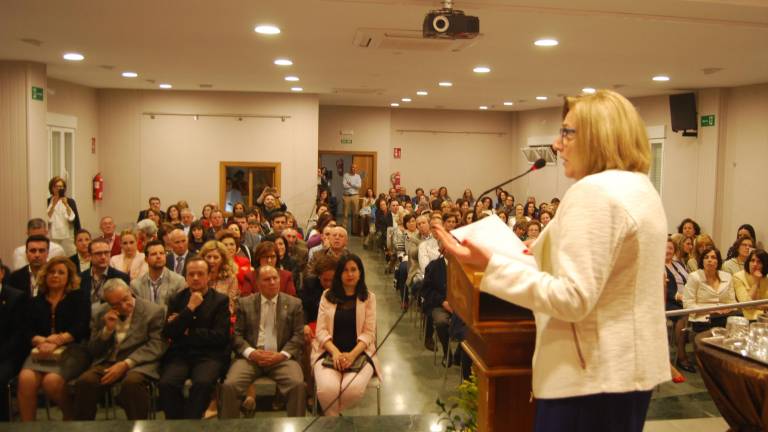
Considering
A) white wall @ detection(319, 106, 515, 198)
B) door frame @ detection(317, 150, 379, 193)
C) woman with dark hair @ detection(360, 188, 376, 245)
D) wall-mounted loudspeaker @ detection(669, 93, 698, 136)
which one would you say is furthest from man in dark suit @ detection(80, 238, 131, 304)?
white wall @ detection(319, 106, 515, 198)

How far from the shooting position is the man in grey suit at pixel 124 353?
4000 mm

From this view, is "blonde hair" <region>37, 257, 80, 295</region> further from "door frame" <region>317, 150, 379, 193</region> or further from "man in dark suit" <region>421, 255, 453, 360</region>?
"door frame" <region>317, 150, 379, 193</region>

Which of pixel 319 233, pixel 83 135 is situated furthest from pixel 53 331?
pixel 83 135

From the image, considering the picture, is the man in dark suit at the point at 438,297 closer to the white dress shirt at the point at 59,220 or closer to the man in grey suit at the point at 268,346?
the man in grey suit at the point at 268,346

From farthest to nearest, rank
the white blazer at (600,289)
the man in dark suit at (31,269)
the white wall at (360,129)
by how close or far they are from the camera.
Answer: the white wall at (360,129)
the man in dark suit at (31,269)
the white blazer at (600,289)

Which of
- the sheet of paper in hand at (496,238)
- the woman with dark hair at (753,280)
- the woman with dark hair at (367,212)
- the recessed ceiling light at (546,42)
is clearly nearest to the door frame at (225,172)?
the woman with dark hair at (367,212)

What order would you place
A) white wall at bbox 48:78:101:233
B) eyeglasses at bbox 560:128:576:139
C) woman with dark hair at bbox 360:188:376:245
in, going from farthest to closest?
woman with dark hair at bbox 360:188:376:245 → white wall at bbox 48:78:101:233 → eyeglasses at bbox 560:128:576:139

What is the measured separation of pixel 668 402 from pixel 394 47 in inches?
165

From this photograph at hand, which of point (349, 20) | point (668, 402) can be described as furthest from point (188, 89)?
point (668, 402)

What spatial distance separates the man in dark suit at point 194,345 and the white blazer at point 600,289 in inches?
123

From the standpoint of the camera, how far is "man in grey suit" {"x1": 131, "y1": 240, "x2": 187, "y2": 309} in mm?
4820

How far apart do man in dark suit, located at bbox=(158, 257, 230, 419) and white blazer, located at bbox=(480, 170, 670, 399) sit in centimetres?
313

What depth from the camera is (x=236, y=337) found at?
173 inches

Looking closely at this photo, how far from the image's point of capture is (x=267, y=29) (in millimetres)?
6094
